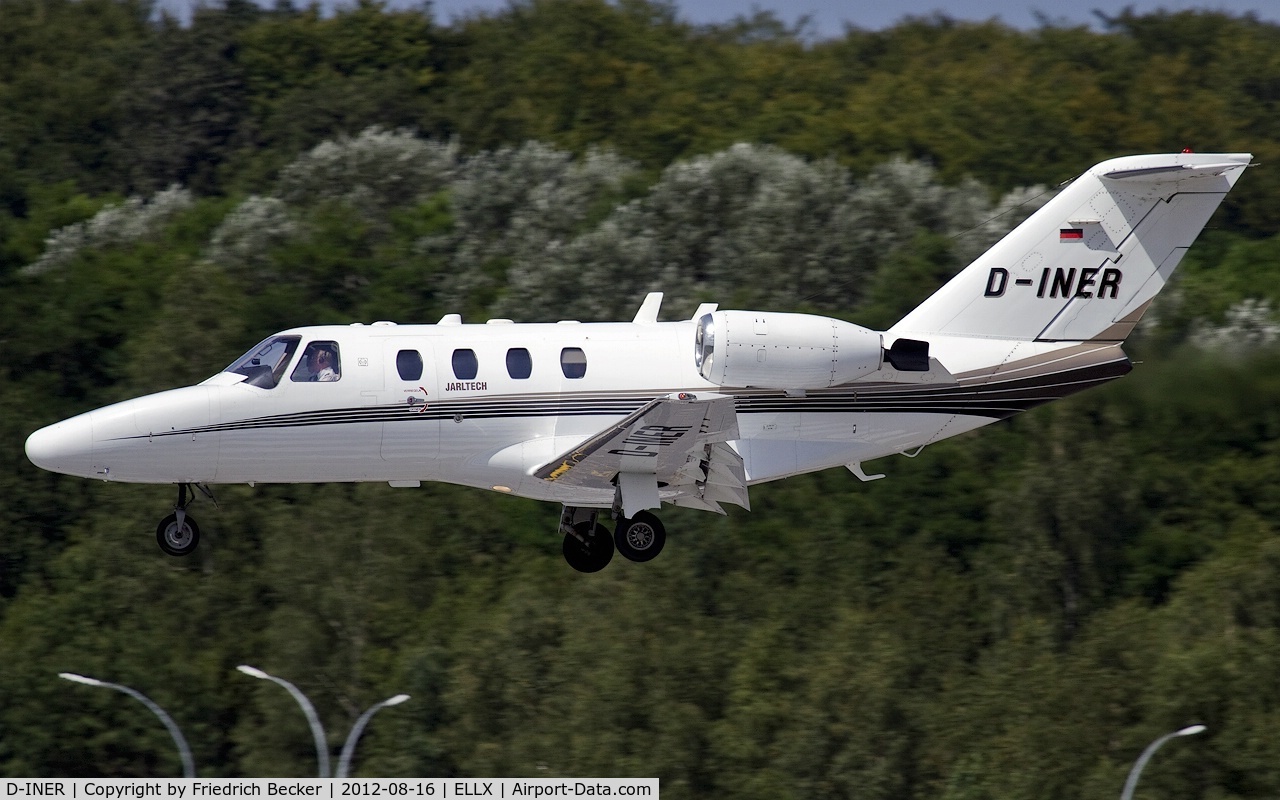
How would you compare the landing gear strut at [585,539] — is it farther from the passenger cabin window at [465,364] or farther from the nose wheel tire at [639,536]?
the passenger cabin window at [465,364]

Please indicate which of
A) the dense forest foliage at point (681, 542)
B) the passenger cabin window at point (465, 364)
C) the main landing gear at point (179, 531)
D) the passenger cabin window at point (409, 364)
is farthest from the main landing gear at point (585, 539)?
the dense forest foliage at point (681, 542)

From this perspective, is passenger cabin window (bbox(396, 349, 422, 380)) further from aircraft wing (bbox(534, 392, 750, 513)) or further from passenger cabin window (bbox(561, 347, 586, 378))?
aircraft wing (bbox(534, 392, 750, 513))

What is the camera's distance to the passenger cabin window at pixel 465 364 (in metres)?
20.2

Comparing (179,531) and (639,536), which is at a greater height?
(179,531)

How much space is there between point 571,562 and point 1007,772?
17269mm

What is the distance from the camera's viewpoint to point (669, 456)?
19688 mm

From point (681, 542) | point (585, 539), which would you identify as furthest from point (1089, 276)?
point (681, 542)

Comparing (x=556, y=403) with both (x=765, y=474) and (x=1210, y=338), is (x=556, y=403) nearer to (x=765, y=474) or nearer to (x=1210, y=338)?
(x=765, y=474)

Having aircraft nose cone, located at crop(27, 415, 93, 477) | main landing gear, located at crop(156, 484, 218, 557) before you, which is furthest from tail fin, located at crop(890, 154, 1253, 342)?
aircraft nose cone, located at crop(27, 415, 93, 477)

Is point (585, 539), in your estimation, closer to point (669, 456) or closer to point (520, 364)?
point (669, 456)

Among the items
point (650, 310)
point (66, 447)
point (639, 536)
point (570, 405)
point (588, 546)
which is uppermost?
point (650, 310)

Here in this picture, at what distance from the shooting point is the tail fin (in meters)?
21.2

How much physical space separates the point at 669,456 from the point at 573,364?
156 cm

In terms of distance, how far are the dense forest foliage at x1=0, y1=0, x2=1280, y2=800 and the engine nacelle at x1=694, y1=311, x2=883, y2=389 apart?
896 centimetres
